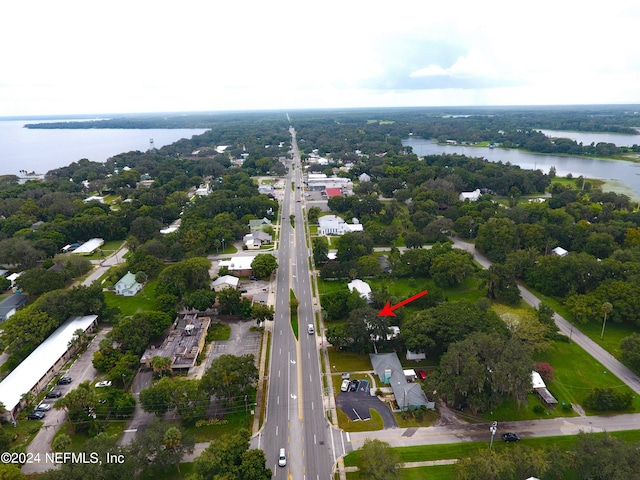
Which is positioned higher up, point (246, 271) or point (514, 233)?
point (514, 233)

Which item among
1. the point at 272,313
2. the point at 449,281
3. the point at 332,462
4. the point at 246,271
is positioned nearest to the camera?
the point at 332,462

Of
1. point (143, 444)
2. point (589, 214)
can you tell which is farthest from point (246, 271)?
point (589, 214)

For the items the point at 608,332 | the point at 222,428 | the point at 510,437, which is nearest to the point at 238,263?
the point at 222,428

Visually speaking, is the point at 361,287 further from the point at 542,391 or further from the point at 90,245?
the point at 90,245

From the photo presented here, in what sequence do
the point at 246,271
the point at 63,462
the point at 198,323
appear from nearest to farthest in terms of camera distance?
the point at 63,462 → the point at 198,323 → the point at 246,271

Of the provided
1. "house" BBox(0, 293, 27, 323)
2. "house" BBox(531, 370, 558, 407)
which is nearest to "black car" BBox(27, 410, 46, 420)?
"house" BBox(0, 293, 27, 323)

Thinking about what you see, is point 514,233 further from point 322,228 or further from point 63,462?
point 63,462

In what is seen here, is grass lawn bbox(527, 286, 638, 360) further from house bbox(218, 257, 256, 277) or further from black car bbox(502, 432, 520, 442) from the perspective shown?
house bbox(218, 257, 256, 277)
